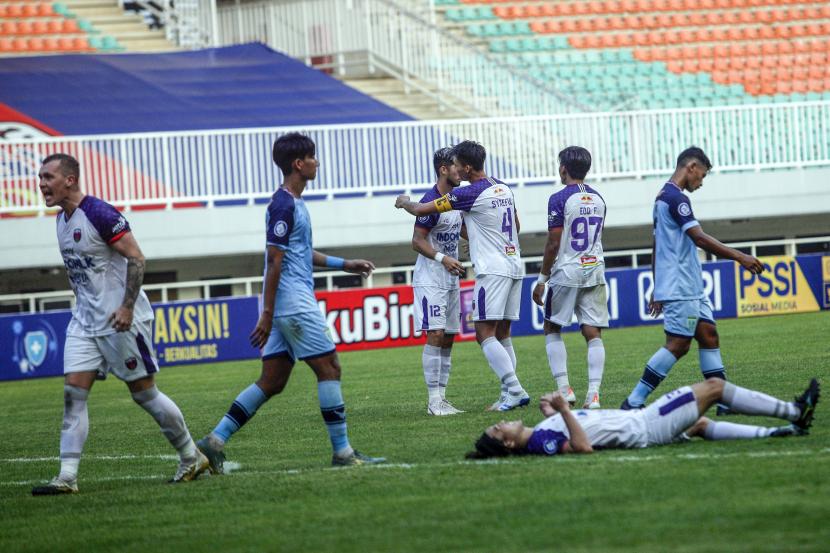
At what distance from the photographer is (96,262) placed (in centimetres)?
774

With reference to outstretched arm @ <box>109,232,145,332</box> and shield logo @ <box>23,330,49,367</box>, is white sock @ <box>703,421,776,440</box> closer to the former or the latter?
outstretched arm @ <box>109,232,145,332</box>

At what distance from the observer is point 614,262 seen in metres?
26.0

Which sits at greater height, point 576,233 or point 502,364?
point 576,233

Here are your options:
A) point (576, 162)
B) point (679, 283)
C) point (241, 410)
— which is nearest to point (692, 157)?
point (679, 283)

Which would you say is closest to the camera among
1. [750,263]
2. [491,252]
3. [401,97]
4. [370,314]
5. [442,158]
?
[750,263]

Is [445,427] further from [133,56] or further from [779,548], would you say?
[133,56]

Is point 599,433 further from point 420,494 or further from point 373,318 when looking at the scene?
point 373,318

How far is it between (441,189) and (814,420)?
3.97 meters

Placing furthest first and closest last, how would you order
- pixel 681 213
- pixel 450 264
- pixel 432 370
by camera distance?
1. pixel 432 370
2. pixel 450 264
3. pixel 681 213

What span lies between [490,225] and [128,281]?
12.3 ft

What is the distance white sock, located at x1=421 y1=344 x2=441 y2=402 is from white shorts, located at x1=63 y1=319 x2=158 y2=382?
347 centimetres

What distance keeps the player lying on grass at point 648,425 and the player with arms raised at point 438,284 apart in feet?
10.4

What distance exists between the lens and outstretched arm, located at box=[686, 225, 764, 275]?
8.65 meters

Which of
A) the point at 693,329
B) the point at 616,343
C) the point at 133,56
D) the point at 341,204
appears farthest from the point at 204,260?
the point at 693,329
